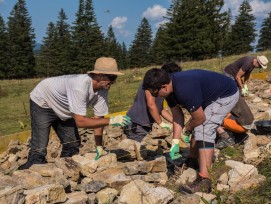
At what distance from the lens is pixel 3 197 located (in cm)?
300

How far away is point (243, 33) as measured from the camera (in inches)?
2162

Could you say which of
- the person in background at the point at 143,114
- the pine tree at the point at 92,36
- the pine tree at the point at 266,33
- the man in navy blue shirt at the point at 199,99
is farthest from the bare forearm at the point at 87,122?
the pine tree at the point at 266,33

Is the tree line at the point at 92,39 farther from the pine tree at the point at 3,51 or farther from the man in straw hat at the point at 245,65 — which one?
the man in straw hat at the point at 245,65

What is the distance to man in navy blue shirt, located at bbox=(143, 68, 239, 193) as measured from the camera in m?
3.53

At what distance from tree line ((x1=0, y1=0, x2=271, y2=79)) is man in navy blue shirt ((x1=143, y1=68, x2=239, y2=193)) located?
34.4 metres

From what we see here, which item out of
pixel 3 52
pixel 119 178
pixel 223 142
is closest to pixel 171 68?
pixel 119 178

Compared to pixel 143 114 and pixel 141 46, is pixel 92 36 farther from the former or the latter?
pixel 143 114

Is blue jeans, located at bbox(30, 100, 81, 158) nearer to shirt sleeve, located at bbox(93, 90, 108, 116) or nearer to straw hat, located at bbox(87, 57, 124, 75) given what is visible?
shirt sleeve, located at bbox(93, 90, 108, 116)

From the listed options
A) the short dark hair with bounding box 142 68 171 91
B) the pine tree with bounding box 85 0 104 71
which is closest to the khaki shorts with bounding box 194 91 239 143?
the short dark hair with bounding box 142 68 171 91

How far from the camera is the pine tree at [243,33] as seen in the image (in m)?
54.2

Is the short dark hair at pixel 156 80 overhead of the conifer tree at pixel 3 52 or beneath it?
beneath

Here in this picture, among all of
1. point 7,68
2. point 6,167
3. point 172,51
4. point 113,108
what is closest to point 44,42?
point 7,68

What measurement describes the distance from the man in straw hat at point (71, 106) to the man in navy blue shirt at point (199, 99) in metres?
0.60

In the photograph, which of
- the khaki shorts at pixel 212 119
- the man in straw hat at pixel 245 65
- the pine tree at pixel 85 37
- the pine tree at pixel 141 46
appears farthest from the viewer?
the pine tree at pixel 141 46
